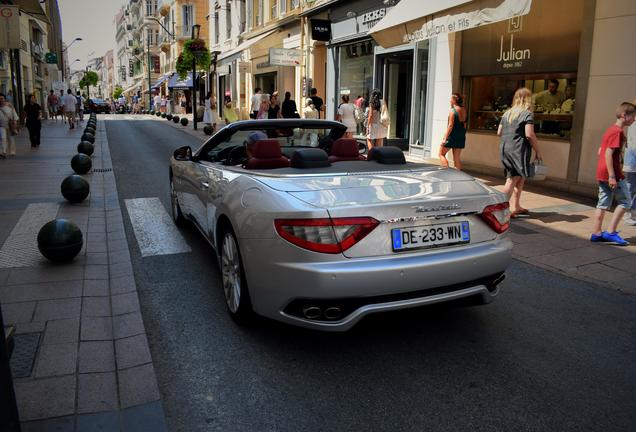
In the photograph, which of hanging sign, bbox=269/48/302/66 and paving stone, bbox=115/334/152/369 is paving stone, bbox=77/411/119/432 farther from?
hanging sign, bbox=269/48/302/66

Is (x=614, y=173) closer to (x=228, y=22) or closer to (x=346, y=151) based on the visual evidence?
(x=346, y=151)

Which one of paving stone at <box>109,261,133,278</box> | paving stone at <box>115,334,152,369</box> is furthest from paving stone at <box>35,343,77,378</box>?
paving stone at <box>109,261,133,278</box>

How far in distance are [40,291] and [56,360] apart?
137 cm

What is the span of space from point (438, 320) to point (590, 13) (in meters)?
7.73

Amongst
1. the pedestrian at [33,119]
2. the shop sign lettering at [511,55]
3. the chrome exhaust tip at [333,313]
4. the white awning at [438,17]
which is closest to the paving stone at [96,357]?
Result: the chrome exhaust tip at [333,313]

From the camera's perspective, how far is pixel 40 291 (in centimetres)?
446

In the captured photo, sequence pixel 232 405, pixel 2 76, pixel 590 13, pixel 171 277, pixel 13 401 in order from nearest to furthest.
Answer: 1. pixel 13 401
2. pixel 232 405
3. pixel 171 277
4. pixel 590 13
5. pixel 2 76

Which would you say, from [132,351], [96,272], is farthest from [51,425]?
[96,272]

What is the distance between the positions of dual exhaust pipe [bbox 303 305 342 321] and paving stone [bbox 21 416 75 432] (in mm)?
1326

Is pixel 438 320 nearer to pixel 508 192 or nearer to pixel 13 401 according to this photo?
pixel 13 401

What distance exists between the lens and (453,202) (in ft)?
11.2

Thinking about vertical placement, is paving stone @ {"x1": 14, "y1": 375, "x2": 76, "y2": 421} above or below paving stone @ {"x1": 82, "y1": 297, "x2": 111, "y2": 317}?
below

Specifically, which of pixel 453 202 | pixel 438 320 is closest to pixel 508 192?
pixel 438 320

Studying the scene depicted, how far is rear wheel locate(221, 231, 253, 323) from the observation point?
3.66 m
